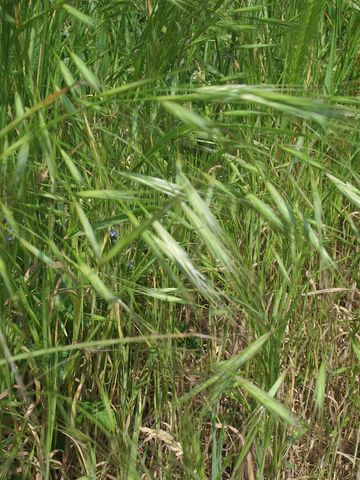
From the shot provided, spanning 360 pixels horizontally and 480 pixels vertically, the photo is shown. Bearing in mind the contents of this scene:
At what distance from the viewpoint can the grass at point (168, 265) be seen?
4.14ft

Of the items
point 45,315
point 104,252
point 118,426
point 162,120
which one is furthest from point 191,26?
point 118,426

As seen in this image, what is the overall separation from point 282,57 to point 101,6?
1.36ft

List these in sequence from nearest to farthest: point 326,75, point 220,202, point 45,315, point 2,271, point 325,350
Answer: point 2,271, point 45,315, point 220,202, point 325,350, point 326,75

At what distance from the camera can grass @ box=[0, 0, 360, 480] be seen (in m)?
1.26

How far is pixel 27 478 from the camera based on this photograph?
1.45m

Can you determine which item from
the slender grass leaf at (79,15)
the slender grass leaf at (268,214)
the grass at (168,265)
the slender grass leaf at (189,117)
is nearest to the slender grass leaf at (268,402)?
the grass at (168,265)

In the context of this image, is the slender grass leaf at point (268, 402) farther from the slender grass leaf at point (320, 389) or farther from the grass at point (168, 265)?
the slender grass leaf at point (320, 389)

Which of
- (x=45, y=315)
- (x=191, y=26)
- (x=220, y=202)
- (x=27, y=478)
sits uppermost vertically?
(x=191, y=26)

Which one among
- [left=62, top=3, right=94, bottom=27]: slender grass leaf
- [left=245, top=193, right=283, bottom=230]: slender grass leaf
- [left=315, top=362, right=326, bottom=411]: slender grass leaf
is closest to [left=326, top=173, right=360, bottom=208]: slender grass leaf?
[left=245, top=193, right=283, bottom=230]: slender grass leaf

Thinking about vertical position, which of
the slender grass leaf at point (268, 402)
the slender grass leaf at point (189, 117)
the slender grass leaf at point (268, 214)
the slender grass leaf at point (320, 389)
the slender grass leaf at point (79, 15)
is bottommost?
the slender grass leaf at point (320, 389)

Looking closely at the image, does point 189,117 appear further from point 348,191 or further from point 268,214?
point 348,191

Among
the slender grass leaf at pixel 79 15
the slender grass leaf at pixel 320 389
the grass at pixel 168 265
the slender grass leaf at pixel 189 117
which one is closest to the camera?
the slender grass leaf at pixel 189 117

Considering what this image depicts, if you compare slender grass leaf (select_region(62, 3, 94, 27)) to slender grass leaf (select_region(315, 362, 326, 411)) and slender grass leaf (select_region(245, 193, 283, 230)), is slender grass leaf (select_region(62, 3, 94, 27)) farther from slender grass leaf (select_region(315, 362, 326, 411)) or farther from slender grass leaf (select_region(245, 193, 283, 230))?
slender grass leaf (select_region(315, 362, 326, 411))

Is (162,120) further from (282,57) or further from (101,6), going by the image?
(282,57)
